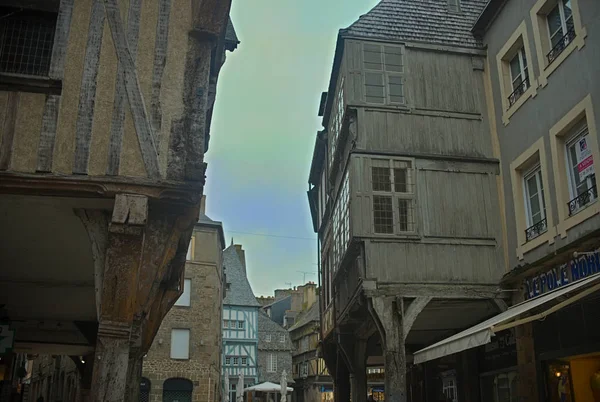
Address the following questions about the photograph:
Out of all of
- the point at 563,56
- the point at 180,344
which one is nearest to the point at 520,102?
the point at 563,56

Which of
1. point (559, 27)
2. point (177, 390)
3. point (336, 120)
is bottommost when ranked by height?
point (177, 390)

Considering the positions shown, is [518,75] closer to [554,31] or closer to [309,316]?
[554,31]

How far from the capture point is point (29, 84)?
6375mm

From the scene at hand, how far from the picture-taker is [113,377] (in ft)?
18.4

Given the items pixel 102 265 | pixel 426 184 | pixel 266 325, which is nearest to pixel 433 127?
pixel 426 184

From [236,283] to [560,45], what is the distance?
38.5 m

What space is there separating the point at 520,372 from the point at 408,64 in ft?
20.1

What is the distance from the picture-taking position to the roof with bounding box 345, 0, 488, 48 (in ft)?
41.5

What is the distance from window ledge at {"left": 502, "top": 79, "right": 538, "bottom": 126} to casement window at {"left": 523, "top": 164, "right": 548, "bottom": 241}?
3.72ft

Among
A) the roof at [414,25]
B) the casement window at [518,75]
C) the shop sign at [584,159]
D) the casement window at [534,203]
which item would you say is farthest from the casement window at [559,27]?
the roof at [414,25]

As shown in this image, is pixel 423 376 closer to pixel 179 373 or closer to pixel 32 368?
pixel 179 373

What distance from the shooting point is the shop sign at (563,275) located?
8.34 metres

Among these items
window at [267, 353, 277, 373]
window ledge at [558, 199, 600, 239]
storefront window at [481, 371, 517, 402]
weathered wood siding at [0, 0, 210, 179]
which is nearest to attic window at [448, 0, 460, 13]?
window ledge at [558, 199, 600, 239]

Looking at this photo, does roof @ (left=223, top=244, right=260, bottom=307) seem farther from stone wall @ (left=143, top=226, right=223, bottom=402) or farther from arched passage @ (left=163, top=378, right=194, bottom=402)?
arched passage @ (left=163, top=378, right=194, bottom=402)
